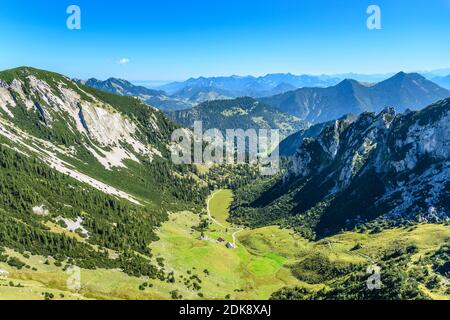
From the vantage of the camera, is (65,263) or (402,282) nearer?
(402,282)
